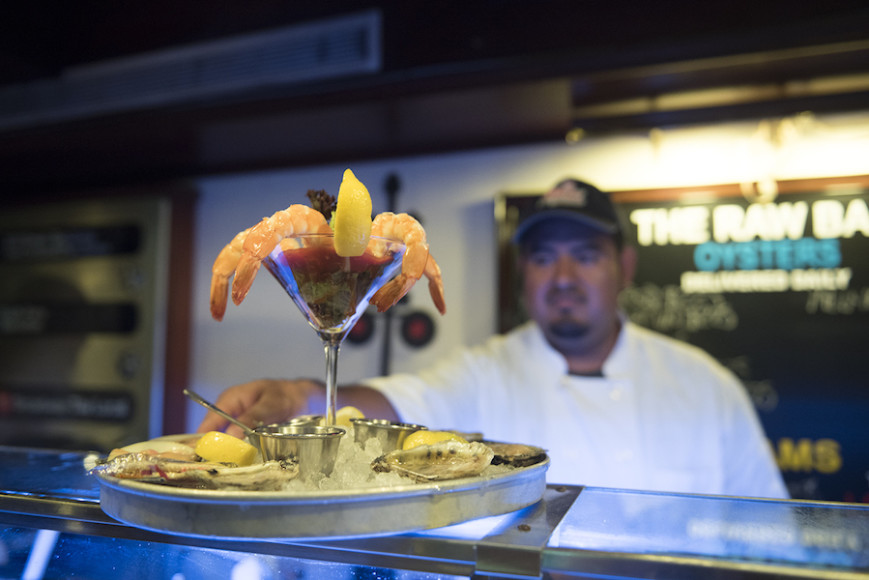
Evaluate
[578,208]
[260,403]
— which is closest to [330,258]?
[260,403]

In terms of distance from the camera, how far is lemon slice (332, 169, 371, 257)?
0.84m

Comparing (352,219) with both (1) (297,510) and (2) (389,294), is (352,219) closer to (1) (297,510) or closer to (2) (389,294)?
(2) (389,294)

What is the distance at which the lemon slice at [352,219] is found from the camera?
0.84m

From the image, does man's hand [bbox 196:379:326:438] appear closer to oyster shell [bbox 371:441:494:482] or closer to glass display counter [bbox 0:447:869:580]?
glass display counter [bbox 0:447:869:580]

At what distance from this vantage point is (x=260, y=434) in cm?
82

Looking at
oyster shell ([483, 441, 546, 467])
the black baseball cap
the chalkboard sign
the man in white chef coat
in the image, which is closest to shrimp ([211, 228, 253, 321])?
oyster shell ([483, 441, 546, 467])

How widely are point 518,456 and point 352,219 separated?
373mm

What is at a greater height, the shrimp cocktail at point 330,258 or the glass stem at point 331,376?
the shrimp cocktail at point 330,258

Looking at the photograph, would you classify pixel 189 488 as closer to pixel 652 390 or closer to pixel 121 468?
pixel 121 468

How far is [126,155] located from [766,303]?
275 cm

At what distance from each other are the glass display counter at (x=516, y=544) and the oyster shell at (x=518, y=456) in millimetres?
54

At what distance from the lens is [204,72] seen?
2566 millimetres

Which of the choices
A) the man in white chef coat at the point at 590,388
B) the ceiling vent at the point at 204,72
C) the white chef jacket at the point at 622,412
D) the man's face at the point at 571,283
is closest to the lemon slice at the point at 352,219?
the man in white chef coat at the point at 590,388

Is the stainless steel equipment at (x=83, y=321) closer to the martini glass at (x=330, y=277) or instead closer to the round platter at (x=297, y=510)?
the martini glass at (x=330, y=277)
